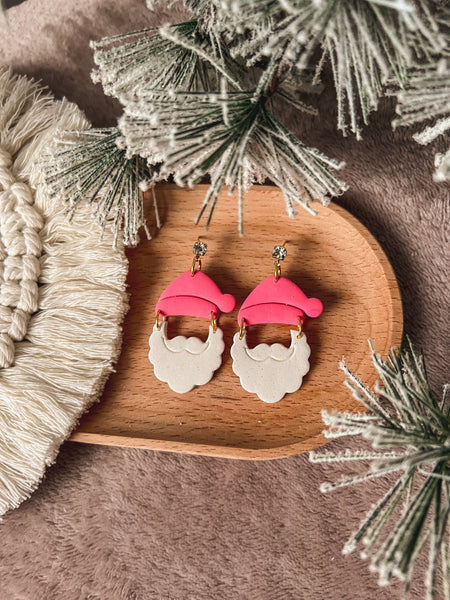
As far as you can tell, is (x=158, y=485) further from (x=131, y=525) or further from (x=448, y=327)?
(x=448, y=327)

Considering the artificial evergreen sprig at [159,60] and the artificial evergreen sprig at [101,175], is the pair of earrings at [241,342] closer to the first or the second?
the artificial evergreen sprig at [101,175]

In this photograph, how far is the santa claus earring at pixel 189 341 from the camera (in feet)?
1.77

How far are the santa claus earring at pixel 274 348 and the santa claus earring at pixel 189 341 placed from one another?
2cm

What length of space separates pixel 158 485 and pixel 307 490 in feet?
0.51

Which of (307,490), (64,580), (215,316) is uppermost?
(215,316)

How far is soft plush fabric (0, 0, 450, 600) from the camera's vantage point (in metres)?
0.55

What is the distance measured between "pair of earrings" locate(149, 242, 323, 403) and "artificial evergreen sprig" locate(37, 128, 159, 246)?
83 mm

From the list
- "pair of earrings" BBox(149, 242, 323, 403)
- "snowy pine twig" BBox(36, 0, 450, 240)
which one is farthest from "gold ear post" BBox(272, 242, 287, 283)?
"snowy pine twig" BBox(36, 0, 450, 240)

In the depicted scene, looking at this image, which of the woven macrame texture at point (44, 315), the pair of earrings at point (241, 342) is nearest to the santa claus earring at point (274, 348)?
the pair of earrings at point (241, 342)

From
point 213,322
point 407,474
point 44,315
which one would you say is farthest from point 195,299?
point 407,474

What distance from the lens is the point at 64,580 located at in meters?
0.57

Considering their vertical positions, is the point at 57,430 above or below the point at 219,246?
below

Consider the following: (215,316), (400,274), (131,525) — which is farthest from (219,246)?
(131,525)

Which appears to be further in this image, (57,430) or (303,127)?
(303,127)
